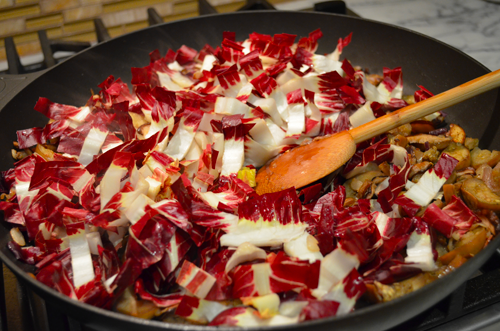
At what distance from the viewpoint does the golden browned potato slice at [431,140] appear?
61.5 inches

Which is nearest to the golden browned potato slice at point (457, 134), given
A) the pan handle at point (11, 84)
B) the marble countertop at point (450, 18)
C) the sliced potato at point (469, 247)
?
the sliced potato at point (469, 247)

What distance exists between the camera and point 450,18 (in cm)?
268

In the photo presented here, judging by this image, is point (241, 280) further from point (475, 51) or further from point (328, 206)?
point (475, 51)

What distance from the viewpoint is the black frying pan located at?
1.24m

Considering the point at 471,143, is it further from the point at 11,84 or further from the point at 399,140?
the point at 11,84

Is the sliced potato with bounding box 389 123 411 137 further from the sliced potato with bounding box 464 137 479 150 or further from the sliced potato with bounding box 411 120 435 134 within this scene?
the sliced potato with bounding box 464 137 479 150

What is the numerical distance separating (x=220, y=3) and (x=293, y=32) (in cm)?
89

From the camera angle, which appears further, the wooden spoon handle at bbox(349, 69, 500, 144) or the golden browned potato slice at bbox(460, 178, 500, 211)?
the wooden spoon handle at bbox(349, 69, 500, 144)

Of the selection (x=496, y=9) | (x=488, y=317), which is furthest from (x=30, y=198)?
(x=496, y=9)

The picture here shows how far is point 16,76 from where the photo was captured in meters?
1.78

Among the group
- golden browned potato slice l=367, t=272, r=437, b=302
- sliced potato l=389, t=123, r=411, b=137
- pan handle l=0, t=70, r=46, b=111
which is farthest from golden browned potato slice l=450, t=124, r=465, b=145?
pan handle l=0, t=70, r=46, b=111

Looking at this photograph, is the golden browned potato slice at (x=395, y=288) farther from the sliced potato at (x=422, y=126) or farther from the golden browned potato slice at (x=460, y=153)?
the sliced potato at (x=422, y=126)

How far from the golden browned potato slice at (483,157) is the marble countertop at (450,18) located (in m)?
0.95

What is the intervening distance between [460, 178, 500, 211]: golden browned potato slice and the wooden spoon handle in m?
0.29
